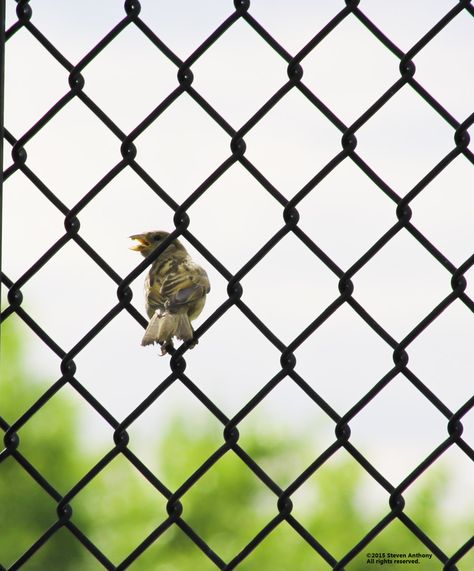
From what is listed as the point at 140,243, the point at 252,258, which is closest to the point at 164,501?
the point at 140,243

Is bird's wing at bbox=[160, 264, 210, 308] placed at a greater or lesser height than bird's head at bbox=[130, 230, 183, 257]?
lesser

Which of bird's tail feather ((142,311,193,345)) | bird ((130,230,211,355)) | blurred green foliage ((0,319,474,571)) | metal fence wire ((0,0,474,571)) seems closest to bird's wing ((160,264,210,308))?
bird ((130,230,211,355))

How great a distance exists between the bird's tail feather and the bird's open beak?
145 cm

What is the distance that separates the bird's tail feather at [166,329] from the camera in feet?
12.6

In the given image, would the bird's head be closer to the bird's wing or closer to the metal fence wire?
the bird's wing

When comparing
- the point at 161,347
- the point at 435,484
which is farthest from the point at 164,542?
the point at 161,347

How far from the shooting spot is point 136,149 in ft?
10.7

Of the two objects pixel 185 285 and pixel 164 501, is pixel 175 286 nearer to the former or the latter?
pixel 185 285

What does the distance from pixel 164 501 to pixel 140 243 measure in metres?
20.5

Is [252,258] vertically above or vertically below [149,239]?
below

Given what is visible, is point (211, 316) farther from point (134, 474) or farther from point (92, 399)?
point (134, 474)

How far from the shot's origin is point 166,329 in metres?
4.11

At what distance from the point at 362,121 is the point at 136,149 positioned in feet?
2.23

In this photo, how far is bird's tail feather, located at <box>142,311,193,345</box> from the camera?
3847 millimetres
